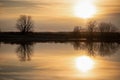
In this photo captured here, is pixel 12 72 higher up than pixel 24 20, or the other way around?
pixel 24 20

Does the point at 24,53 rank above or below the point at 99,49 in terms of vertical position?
below

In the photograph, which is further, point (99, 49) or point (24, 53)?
point (99, 49)

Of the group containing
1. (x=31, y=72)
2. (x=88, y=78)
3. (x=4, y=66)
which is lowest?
(x=88, y=78)

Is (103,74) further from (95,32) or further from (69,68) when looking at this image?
(95,32)

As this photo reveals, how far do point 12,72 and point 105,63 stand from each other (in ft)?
19.6

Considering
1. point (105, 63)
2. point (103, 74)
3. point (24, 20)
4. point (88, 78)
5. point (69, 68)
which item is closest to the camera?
point (88, 78)

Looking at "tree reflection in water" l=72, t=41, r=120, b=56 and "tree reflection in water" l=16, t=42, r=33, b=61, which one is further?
"tree reflection in water" l=72, t=41, r=120, b=56

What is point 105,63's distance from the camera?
2403cm

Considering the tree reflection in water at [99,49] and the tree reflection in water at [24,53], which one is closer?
the tree reflection in water at [24,53]

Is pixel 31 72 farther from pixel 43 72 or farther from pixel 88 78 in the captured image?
pixel 88 78

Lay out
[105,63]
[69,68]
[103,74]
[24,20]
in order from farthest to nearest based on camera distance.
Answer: [24,20] → [105,63] → [69,68] → [103,74]

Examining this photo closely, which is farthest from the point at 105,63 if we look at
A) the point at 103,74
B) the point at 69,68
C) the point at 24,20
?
the point at 24,20

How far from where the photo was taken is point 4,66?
2222 cm

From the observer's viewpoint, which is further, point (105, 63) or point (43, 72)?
point (105, 63)
